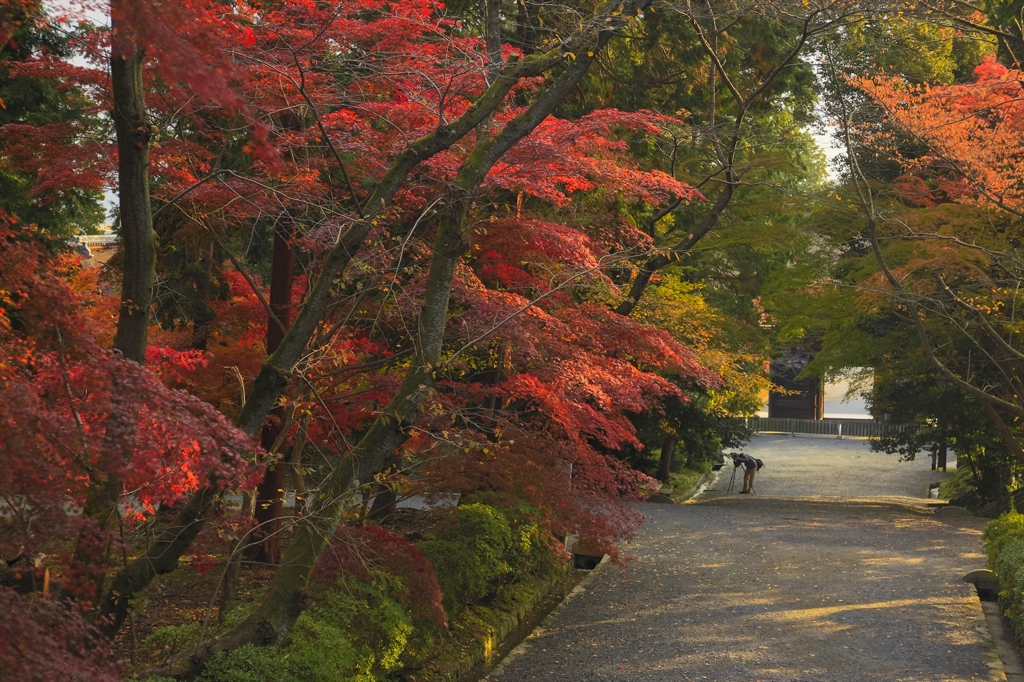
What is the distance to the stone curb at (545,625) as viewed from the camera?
8.71 meters

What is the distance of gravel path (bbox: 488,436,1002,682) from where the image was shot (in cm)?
885

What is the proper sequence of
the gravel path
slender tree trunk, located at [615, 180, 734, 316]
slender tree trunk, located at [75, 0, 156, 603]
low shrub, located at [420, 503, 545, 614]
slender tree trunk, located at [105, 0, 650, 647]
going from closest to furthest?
1. slender tree trunk, located at [75, 0, 156, 603]
2. slender tree trunk, located at [105, 0, 650, 647]
3. the gravel path
4. low shrub, located at [420, 503, 545, 614]
5. slender tree trunk, located at [615, 180, 734, 316]

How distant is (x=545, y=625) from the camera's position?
403 inches

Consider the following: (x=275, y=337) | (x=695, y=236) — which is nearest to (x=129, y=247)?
(x=275, y=337)

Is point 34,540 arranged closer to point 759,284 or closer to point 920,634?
point 920,634

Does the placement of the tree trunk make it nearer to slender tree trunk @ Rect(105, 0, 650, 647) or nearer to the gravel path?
the gravel path

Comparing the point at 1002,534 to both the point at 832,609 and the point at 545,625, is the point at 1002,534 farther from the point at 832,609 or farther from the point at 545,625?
the point at 545,625

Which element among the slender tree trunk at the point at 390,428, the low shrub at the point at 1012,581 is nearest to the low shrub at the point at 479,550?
the slender tree trunk at the point at 390,428

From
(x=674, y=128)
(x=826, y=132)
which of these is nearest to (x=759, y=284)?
(x=826, y=132)

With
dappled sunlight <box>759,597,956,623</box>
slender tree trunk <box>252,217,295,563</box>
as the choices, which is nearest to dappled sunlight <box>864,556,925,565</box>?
dappled sunlight <box>759,597,956,623</box>

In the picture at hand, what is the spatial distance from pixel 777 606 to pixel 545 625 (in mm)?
2721

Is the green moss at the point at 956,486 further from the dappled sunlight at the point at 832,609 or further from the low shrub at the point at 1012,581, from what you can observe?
the low shrub at the point at 1012,581

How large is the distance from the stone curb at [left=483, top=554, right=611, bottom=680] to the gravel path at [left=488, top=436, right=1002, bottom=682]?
39 mm

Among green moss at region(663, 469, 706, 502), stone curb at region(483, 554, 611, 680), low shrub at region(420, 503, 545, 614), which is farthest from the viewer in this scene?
green moss at region(663, 469, 706, 502)
